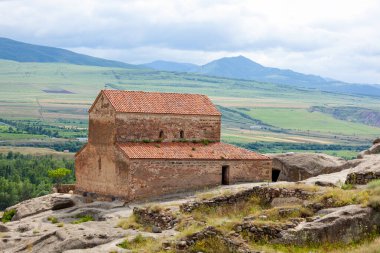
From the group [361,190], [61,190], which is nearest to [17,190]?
[61,190]

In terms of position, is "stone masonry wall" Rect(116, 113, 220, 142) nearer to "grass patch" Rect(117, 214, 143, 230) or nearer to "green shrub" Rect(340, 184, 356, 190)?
"grass patch" Rect(117, 214, 143, 230)

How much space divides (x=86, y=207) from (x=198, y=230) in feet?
61.7

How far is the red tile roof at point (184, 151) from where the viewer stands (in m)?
42.2

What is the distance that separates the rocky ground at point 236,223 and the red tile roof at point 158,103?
596 centimetres

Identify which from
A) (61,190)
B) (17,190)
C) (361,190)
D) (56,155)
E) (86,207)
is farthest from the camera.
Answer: (56,155)

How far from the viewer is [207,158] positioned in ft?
143

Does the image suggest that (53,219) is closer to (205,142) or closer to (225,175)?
(225,175)

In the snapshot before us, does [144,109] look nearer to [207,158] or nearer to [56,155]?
[207,158]

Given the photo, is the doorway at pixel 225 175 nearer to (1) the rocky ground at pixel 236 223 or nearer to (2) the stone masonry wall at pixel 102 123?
(1) the rocky ground at pixel 236 223

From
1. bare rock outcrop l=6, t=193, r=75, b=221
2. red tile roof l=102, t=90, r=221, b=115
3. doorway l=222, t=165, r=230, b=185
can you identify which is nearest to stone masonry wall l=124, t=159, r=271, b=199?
doorway l=222, t=165, r=230, b=185

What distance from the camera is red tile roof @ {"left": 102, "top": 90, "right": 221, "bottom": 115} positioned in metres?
44.5

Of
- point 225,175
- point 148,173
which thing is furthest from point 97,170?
point 225,175

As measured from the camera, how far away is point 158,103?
4609cm

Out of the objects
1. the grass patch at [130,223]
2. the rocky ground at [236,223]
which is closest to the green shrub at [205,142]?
the rocky ground at [236,223]
